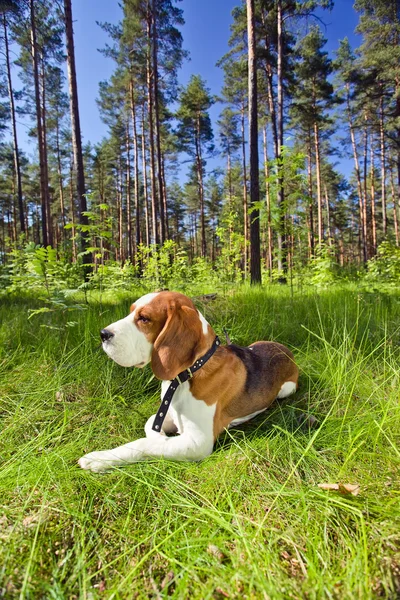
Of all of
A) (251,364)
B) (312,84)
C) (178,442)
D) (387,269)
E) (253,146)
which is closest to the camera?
(178,442)

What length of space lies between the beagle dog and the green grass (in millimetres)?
A: 95

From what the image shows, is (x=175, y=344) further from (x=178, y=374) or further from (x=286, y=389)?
(x=286, y=389)

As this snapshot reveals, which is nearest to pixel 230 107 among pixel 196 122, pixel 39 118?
pixel 196 122

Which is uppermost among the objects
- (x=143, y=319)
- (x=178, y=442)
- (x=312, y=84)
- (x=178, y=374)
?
(x=312, y=84)

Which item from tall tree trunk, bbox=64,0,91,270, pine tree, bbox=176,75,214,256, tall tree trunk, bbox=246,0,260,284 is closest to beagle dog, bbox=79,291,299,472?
tall tree trunk, bbox=246,0,260,284

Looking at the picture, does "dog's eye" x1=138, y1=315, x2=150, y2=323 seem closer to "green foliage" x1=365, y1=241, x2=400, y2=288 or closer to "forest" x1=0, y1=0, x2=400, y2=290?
"forest" x1=0, y1=0, x2=400, y2=290

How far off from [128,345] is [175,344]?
0.92ft

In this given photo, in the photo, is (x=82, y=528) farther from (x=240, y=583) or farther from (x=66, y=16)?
(x=66, y=16)

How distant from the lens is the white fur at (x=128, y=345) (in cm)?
163

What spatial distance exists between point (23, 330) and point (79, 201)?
611cm

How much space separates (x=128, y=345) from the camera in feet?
5.40

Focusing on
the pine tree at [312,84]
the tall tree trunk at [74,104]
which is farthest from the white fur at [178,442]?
the pine tree at [312,84]

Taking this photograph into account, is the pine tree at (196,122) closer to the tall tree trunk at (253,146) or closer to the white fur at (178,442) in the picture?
the tall tree trunk at (253,146)

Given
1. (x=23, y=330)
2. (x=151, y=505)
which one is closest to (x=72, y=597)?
(x=151, y=505)
